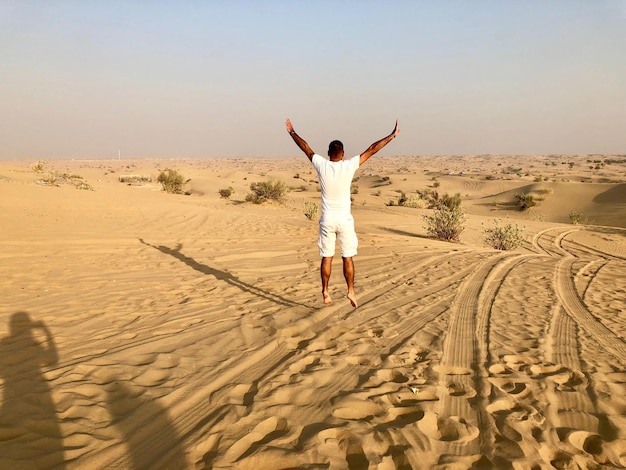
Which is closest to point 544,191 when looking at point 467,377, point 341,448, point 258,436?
point 467,377

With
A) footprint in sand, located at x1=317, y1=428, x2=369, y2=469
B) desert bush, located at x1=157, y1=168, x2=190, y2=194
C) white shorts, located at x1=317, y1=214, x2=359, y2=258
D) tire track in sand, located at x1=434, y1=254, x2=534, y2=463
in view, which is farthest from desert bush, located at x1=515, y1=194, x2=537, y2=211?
footprint in sand, located at x1=317, y1=428, x2=369, y2=469

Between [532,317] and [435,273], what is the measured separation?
7.72 ft

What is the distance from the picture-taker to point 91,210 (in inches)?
533

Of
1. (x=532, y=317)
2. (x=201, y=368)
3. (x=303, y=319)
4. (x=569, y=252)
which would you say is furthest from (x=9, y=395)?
(x=569, y=252)

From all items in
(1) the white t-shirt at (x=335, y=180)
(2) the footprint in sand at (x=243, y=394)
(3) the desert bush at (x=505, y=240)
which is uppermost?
(1) the white t-shirt at (x=335, y=180)

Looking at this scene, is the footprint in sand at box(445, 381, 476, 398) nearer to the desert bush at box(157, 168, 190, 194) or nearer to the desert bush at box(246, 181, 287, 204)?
the desert bush at box(246, 181, 287, 204)

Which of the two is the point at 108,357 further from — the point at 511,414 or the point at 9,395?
the point at 511,414

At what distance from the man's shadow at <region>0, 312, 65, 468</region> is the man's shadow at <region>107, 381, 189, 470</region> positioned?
343 mm

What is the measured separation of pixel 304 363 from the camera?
3330mm

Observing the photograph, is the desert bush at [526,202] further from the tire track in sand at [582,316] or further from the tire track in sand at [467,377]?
the tire track in sand at [467,377]

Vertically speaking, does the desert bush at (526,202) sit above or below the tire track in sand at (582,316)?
above

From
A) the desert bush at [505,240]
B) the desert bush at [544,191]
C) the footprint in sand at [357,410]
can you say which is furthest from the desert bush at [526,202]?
the footprint in sand at [357,410]

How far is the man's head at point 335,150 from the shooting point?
169 inches

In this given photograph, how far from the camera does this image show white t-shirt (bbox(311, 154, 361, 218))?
418 cm
